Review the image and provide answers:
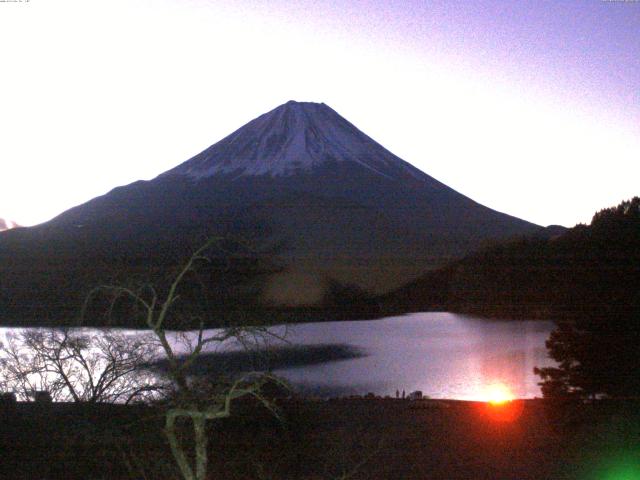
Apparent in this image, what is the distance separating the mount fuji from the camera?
47.5 feet

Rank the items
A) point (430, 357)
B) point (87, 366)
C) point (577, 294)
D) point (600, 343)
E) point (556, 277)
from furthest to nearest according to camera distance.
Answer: point (430, 357)
point (556, 277)
point (577, 294)
point (600, 343)
point (87, 366)

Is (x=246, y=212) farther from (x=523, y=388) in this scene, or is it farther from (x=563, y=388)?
(x=563, y=388)

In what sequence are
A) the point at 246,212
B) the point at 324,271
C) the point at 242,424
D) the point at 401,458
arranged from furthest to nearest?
1. the point at 246,212
2. the point at 324,271
3. the point at 242,424
4. the point at 401,458

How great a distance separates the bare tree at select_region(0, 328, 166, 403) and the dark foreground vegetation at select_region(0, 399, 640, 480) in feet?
0.78

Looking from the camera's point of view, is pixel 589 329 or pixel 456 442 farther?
pixel 589 329

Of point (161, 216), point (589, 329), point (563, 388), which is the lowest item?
point (563, 388)

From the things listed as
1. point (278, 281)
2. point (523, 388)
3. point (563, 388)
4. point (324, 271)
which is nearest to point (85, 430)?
point (563, 388)

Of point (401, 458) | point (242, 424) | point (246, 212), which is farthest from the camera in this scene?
point (246, 212)

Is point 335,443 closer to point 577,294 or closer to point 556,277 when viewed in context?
point 577,294

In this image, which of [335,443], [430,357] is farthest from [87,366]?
[430,357]

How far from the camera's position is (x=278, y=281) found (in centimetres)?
1489

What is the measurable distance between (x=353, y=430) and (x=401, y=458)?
33.9 inches

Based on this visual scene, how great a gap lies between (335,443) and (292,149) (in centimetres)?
3001

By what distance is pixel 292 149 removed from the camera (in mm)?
36125
